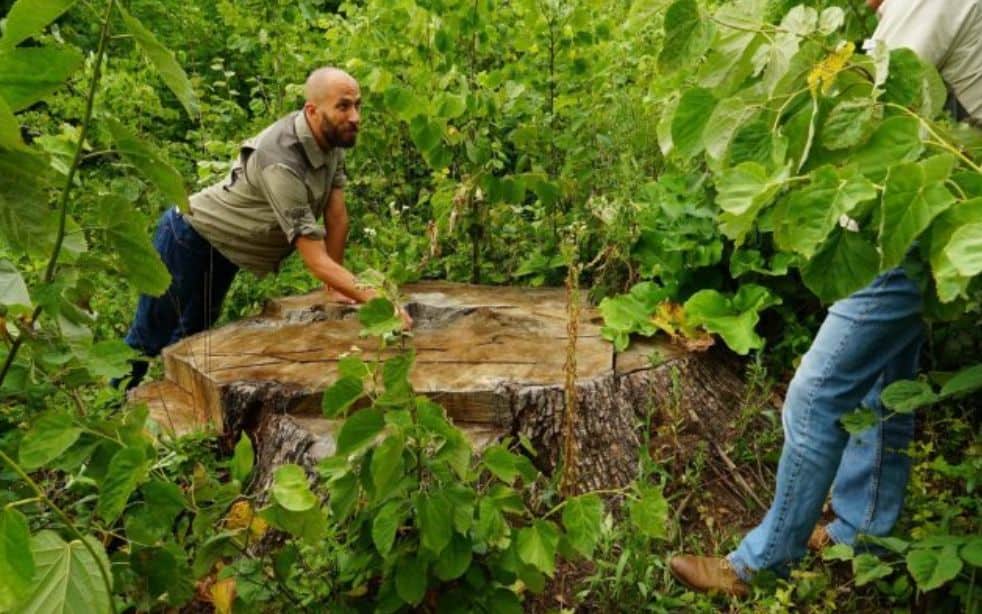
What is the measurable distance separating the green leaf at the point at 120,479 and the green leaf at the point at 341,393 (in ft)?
1.40

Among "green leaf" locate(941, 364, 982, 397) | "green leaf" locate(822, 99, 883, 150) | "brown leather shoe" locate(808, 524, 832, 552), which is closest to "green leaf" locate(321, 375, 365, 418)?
"green leaf" locate(822, 99, 883, 150)

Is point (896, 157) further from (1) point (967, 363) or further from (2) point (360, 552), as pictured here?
(1) point (967, 363)

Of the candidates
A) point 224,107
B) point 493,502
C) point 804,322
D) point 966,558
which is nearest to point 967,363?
point 804,322

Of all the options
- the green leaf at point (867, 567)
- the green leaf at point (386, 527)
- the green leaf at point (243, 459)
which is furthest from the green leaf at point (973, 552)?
the green leaf at point (243, 459)

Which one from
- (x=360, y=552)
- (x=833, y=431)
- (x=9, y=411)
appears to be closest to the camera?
(x=360, y=552)

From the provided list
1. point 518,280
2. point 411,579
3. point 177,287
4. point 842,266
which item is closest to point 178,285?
point 177,287

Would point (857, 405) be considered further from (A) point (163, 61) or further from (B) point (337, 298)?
(B) point (337, 298)

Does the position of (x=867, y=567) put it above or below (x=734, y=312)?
below

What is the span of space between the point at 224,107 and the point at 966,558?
18.0 ft

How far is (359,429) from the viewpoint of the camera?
79.0 inches

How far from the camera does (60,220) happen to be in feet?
4.42

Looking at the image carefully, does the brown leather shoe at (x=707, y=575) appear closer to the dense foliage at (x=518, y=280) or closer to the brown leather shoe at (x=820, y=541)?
the dense foliage at (x=518, y=280)

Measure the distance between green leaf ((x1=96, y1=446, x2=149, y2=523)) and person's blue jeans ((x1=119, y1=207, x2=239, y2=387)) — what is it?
2.71 metres

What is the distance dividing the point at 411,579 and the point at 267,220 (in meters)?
2.50
